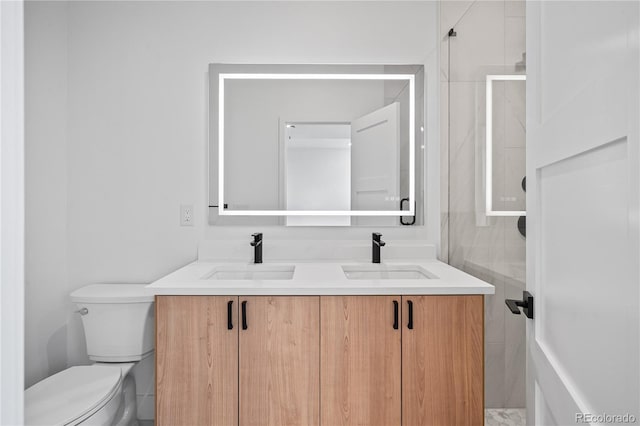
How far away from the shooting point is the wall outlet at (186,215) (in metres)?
1.86

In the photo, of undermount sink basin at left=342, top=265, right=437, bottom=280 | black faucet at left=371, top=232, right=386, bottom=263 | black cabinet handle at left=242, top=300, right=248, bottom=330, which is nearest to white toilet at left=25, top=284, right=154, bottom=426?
black cabinet handle at left=242, top=300, right=248, bottom=330

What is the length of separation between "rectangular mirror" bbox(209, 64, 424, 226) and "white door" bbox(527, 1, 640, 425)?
39.0 inches

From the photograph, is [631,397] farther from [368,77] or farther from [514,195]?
[368,77]

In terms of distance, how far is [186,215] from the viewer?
73.1 inches

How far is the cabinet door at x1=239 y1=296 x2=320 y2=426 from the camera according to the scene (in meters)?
A: 1.31

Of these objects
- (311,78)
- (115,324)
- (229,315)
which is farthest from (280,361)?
(311,78)

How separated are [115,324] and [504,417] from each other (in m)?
A: 1.62

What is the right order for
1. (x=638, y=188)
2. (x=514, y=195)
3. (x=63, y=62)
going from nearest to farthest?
1. (x=638, y=188)
2. (x=514, y=195)
3. (x=63, y=62)

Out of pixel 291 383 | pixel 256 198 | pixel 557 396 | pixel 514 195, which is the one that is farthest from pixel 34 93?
pixel 557 396

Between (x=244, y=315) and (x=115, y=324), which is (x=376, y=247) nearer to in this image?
(x=244, y=315)

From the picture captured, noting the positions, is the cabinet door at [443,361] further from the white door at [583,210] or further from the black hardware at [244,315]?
the black hardware at [244,315]

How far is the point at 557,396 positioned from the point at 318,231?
129cm

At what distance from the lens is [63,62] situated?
1818 millimetres
